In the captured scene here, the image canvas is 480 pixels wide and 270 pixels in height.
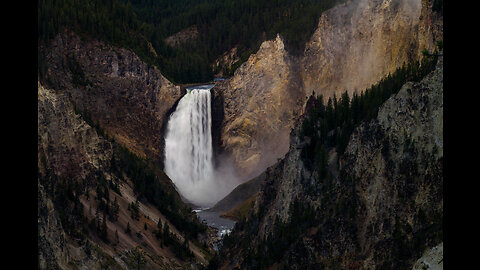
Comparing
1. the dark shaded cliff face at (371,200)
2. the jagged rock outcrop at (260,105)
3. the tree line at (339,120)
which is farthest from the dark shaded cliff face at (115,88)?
the dark shaded cliff face at (371,200)

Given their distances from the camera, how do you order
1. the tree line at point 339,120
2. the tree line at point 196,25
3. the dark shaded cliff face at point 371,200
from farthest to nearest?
the tree line at point 196,25
the tree line at point 339,120
the dark shaded cliff face at point 371,200

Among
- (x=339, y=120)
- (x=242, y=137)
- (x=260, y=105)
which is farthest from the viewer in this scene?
(x=260, y=105)

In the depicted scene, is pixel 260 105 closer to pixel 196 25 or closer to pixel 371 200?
pixel 196 25

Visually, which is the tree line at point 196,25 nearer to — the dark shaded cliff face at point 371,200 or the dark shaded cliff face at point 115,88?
the dark shaded cliff face at point 115,88

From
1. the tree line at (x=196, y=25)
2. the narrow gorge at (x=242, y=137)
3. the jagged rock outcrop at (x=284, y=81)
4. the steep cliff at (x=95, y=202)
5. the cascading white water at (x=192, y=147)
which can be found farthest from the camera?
the cascading white water at (x=192, y=147)

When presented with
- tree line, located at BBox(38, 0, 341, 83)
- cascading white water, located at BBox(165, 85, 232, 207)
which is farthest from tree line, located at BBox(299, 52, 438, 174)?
cascading white water, located at BBox(165, 85, 232, 207)

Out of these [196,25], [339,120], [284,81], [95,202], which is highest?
[196,25]

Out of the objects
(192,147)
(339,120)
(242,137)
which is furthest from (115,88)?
(339,120)
